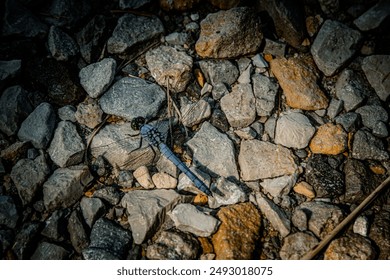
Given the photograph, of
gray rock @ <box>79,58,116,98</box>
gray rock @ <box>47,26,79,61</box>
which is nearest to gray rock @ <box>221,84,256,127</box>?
gray rock @ <box>79,58,116,98</box>

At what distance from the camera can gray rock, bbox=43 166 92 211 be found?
90.2 inches

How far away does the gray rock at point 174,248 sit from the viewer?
6.91ft

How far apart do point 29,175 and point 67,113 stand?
61 cm

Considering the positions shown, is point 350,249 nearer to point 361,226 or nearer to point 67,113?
point 361,226

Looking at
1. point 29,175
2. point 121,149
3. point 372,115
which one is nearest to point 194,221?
point 121,149

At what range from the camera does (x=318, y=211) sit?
2.21 meters

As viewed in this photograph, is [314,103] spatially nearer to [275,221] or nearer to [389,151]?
[389,151]

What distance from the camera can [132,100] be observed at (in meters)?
2.55

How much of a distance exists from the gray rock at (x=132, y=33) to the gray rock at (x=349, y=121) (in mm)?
1828

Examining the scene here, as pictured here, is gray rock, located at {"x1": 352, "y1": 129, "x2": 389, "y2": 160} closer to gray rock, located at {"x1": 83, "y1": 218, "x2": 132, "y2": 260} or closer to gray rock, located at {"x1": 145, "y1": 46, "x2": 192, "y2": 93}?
gray rock, located at {"x1": 145, "y1": 46, "x2": 192, "y2": 93}

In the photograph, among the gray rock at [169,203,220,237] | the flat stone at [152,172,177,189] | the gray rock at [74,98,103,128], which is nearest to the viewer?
the gray rock at [169,203,220,237]

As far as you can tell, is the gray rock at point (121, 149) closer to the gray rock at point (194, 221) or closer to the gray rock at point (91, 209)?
the gray rock at point (91, 209)

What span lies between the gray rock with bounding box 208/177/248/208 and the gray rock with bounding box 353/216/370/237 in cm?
85

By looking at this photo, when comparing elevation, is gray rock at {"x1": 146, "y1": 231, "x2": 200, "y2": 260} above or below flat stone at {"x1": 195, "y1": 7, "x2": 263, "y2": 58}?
below
